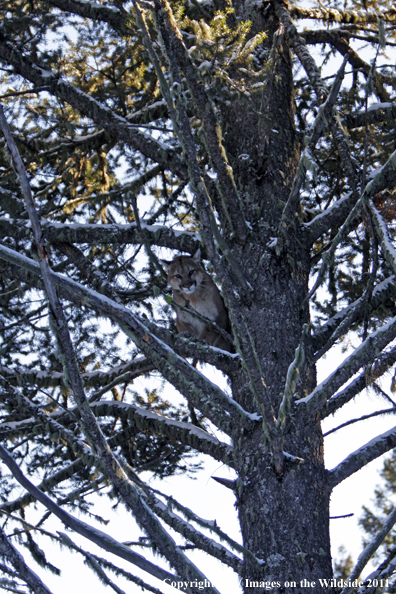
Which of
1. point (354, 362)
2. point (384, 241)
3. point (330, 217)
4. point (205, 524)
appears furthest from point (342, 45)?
point (205, 524)

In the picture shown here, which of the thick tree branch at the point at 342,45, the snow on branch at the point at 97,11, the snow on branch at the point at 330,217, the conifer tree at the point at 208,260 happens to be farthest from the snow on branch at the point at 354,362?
the snow on branch at the point at 97,11

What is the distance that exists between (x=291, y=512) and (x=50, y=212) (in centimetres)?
444

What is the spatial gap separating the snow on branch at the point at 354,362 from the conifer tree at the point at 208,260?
0.05ft

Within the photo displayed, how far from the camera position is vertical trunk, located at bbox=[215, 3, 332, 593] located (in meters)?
3.56

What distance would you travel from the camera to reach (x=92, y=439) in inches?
96.0

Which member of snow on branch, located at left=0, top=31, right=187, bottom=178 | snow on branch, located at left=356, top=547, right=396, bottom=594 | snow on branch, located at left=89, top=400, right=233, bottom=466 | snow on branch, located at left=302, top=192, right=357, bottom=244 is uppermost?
snow on branch, located at left=0, top=31, right=187, bottom=178

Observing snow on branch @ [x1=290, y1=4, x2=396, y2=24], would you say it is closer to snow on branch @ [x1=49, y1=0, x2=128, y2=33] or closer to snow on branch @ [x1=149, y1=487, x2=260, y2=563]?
snow on branch @ [x1=49, y1=0, x2=128, y2=33]

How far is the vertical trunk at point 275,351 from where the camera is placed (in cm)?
356

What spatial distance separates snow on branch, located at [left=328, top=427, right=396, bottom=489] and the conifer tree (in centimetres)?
1

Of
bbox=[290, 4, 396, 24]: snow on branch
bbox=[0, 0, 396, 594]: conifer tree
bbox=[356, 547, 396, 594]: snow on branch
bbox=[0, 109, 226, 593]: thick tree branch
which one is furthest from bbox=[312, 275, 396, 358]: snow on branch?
bbox=[290, 4, 396, 24]: snow on branch

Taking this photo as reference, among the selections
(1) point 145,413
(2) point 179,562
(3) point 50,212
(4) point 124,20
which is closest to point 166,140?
(4) point 124,20

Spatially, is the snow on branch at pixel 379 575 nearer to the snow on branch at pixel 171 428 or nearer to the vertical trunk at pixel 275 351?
the vertical trunk at pixel 275 351

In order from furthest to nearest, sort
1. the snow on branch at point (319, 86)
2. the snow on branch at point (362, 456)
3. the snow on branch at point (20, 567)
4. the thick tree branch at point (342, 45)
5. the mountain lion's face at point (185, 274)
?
the mountain lion's face at point (185, 274) < the thick tree branch at point (342, 45) < the snow on branch at point (319, 86) < the snow on branch at point (362, 456) < the snow on branch at point (20, 567)

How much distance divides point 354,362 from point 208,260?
2660 mm
